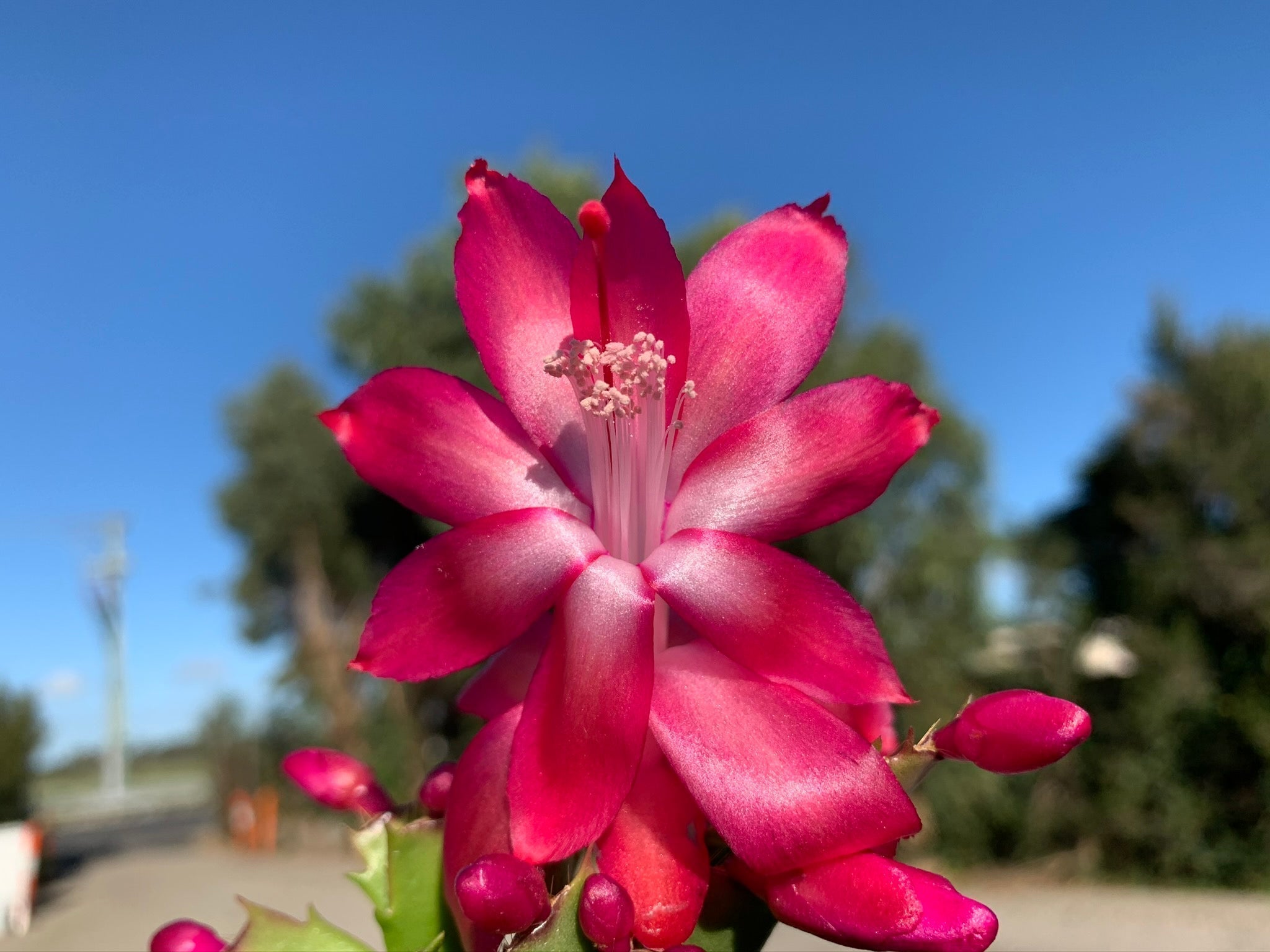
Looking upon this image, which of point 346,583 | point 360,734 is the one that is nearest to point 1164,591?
point 360,734

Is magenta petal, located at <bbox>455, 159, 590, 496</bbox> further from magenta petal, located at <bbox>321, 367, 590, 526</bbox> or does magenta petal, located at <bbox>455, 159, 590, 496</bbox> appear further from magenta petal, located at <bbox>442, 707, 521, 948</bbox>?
magenta petal, located at <bbox>442, 707, 521, 948</bbox>

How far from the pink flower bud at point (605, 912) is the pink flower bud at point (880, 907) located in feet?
0.24

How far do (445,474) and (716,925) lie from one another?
273 millimetres

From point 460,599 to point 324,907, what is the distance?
23.5ft

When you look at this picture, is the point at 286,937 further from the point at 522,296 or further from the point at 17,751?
the point at 17,751

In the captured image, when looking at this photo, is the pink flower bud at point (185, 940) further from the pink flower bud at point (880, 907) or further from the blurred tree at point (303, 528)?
the blurred tree at point (303, 528)

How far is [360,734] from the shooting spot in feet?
34.0

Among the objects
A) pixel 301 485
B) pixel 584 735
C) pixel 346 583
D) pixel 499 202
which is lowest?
pixel 346 583

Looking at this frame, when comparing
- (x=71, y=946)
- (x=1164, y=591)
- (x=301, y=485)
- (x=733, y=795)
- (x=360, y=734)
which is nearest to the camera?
(x=733, y=795)

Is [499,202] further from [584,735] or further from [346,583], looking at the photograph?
[346,583]

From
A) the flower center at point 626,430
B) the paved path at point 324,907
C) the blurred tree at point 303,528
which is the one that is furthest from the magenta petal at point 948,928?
the blurred tree at point 303,528

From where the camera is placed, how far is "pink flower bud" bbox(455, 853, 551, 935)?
15.6 inches

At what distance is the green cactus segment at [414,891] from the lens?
1.66 ft

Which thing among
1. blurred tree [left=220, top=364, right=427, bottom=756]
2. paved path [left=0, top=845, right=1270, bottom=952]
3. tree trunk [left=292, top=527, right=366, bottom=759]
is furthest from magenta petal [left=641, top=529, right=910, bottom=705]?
blurred tree [left=220, top=364, right=427, bottom=756]
